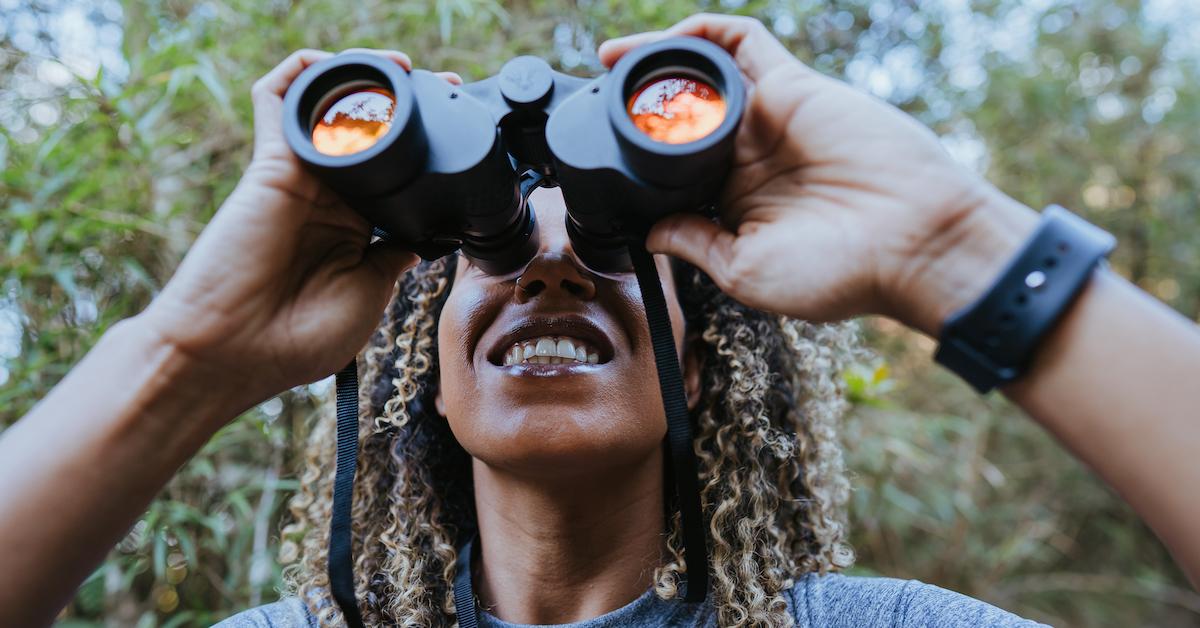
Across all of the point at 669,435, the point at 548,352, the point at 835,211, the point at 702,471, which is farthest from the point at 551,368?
the point at 835,211

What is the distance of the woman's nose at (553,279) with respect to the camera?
A: 4.24 feet

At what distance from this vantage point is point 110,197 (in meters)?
1.86

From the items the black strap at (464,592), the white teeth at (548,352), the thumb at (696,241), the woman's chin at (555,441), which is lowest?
the black strap at (464,592)

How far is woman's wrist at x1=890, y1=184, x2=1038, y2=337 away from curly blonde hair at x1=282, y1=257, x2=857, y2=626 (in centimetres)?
61

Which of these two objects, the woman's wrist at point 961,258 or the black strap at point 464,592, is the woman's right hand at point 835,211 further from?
the black strap at point 464,592

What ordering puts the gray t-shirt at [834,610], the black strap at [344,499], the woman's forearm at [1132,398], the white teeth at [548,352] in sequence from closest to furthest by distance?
the woman's forearm at [1132,398] → the black strap at [344,499] → the gray t-shirt at [834,610] → the white teeth at [548,352]

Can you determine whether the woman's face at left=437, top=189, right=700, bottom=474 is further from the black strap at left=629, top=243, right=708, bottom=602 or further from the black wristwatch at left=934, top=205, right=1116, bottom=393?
the black wristwatch at left=934, top=205, right=1116, bottom=393

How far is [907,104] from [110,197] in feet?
7.52

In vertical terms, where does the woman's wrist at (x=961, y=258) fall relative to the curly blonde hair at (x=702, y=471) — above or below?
above

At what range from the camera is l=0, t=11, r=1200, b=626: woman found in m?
0.83

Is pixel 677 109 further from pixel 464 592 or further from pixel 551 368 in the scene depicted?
pixel 464 592

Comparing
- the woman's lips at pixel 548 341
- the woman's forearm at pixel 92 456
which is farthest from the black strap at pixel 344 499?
the woman's lips at pixel 548 341

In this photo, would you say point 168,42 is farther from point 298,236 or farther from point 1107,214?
point 1107,214

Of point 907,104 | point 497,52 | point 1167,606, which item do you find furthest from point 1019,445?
point 497,52
